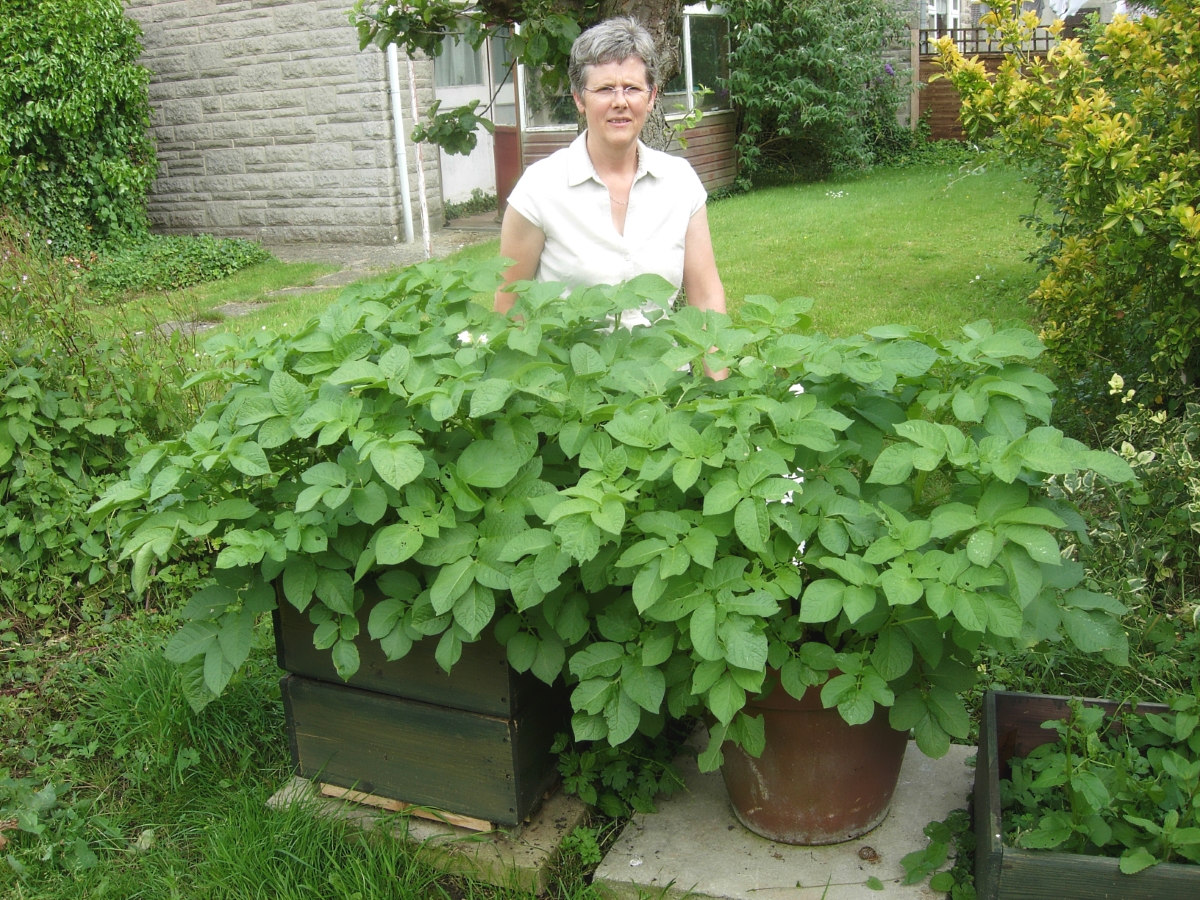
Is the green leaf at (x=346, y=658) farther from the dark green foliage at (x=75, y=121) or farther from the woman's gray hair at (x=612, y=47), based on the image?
the dark green foliage at (x=75, y=121)

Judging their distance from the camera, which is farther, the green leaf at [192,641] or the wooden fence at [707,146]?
the wooden fence at [707,146]

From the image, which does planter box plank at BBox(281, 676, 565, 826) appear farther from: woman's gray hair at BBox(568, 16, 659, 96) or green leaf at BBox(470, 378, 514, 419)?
woman's gray hair at BBox(568, 16, 659, 96)

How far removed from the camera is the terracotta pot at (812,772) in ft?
7.10

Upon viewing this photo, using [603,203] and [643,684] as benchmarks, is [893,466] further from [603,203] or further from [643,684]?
[603,203]

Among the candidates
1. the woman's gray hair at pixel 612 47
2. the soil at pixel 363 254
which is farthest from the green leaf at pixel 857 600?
the soil at pixel 363 254

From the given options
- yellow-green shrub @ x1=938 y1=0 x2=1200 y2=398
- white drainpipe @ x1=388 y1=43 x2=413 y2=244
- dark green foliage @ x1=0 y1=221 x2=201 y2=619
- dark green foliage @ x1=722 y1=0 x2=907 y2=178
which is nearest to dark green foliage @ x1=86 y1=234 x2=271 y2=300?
white drainpipe @ x1=388 y1=43 x2=413 y2=244

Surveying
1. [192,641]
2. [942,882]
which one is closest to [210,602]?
[192,641]

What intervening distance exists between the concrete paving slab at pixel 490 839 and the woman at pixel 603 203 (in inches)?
56.5

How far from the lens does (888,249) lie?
8.61m

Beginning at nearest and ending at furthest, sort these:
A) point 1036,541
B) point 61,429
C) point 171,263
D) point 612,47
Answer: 1. point 1036,541
2. point 612,47
3. point 61,429
4. point 171,263

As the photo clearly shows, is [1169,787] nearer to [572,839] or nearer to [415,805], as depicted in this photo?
[572,839]

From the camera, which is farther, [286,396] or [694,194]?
[694,194]

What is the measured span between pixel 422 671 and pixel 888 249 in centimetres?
718

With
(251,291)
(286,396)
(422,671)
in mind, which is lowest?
(422,671)
